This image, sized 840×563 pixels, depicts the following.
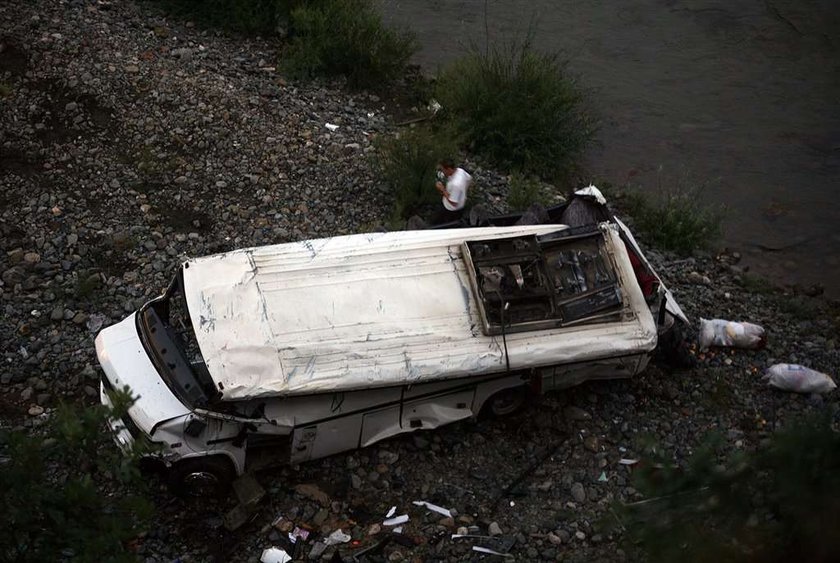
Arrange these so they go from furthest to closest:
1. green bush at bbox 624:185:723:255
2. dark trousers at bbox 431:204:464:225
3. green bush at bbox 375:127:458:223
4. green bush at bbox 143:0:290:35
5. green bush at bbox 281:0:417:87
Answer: green bush at bbox 143:0:290:35 → green bush at bbox 281:0:417:87 → green bush at bbox 624:185:723:255 → green bush at bbox 375:127:458:223 → dark trousers at bbox 431:204:464:225

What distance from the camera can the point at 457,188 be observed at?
886cm

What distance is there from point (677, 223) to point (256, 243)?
17.1ft

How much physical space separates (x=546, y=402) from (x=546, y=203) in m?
3.37

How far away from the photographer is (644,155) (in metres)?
12.5

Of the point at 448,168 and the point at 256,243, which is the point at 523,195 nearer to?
the point at 448,168

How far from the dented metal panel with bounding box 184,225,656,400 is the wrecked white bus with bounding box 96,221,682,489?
0.04ft

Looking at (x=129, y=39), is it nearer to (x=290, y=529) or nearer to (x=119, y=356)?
(x=119, y=356)

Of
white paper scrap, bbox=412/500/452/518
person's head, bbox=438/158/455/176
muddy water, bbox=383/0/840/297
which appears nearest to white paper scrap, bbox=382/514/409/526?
white paper scrap, bbox=412/500/452/518

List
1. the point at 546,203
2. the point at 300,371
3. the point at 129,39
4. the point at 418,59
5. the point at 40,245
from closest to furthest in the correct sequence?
the point at 300,371 < the point at 40,245 < the point at 546,203 < the point at 129,39 < the point at 418,59

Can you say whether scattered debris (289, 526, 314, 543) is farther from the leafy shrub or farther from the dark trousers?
the dark trousers

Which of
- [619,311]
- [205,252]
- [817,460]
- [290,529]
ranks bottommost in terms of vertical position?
[290,529]

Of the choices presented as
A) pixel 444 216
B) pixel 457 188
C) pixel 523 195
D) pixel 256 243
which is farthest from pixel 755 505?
pixel 256 243

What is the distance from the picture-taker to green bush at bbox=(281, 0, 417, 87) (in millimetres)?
11844

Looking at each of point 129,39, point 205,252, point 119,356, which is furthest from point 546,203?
point 129,39
